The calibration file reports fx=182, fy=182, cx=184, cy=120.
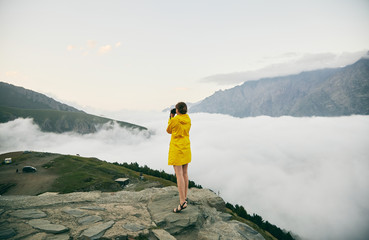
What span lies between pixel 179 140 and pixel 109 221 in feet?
13.3

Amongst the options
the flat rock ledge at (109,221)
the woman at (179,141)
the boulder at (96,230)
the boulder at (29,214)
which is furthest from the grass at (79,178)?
the woman at (179,141)

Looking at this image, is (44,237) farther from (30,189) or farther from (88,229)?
(30,189)

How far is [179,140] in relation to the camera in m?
7.20

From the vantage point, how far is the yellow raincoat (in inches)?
279

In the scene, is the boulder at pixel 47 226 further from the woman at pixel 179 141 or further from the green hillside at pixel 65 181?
the green hillside at pixel 65 181

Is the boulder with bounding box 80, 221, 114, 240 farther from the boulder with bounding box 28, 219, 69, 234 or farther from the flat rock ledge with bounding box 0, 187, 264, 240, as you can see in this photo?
the boulder with bounding box 28, 219, 69, 234

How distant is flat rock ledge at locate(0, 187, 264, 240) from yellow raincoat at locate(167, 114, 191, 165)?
251 centimetres

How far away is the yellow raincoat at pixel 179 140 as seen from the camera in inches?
279

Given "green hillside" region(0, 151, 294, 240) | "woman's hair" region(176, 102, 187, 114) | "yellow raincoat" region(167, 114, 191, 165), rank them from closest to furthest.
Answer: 1. "yellow raincoat" region(167, 114, 191, 165)
2. "woman's hair" region(176, 102, 187, 114)
3. "green hillside" region(0, 151, 294, 240)

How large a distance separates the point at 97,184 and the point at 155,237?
1826 inches

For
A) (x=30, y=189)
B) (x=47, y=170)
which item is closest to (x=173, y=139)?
(x=30, y=189)

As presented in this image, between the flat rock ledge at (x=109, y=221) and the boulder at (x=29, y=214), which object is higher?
the boulder at (x=29, y=214)

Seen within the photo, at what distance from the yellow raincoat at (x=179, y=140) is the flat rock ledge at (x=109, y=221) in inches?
98.9

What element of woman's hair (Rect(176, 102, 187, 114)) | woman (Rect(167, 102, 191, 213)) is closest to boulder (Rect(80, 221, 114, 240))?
woman (Rect(167, 102, 191, 213))
